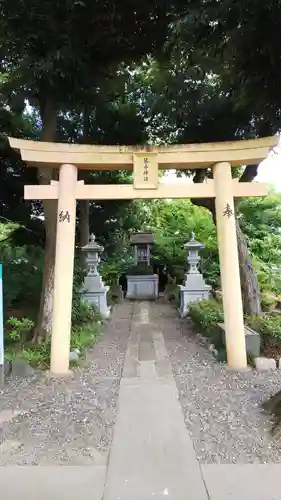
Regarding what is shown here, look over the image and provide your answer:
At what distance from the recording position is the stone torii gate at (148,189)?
562 centimetres

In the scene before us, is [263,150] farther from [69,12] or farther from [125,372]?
[125,372]

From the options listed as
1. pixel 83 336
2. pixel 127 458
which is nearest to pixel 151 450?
pixel 127 458

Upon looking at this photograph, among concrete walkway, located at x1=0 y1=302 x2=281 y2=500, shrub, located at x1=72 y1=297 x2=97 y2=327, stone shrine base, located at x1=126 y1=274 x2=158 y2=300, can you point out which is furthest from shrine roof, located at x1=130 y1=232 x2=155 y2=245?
concrete walkway, located at x1=0 y1=302 x2=281 y2=500

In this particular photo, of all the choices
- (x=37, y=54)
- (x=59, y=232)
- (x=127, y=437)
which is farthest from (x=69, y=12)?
(x=127, y=437)

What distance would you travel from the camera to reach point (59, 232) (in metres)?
5.68

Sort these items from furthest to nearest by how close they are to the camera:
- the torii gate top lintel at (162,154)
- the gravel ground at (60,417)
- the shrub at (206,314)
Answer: the shrub at (206,314)
the torii gate top lintel at (162,154)
the gravel ground at (60,417)

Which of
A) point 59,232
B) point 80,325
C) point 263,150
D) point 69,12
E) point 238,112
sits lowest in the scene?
point 80,325

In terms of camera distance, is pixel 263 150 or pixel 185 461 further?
pixel 263 150

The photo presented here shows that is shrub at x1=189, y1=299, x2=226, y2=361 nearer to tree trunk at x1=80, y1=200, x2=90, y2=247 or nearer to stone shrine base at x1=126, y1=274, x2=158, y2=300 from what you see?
tree trunk at x1=80, y1=200, x2=90, y2=247

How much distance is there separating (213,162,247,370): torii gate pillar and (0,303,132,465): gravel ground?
1.63 m

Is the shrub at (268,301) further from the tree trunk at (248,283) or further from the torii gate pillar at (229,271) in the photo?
the torii gate pillar at (229,271)

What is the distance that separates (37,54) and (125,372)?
4593 millimetres

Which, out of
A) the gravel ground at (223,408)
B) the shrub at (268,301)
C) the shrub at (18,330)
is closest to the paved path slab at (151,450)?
the gravel ground at (223,408)

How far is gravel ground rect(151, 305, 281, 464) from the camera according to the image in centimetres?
325
